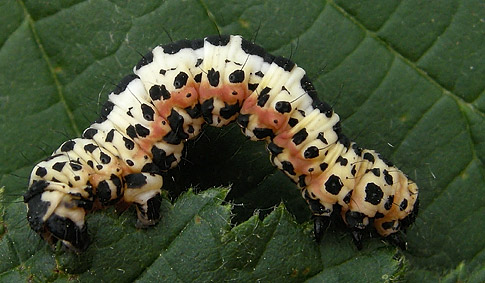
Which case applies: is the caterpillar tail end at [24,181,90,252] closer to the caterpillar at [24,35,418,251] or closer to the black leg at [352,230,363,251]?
the caterpillar at [24,35,418,251]

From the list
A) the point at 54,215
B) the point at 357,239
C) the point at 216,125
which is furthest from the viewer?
the point at 216,125

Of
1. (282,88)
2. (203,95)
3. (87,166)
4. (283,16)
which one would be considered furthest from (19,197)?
(283,16)

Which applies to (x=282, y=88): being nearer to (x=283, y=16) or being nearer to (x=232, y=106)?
(x=232, y=106)

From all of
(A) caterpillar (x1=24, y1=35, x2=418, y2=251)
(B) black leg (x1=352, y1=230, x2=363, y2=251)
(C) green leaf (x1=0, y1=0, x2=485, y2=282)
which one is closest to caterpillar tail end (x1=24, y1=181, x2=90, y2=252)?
(A) caterpillar (x1=24, y1=35, x2=418, y2=251)

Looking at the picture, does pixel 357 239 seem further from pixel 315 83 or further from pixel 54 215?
pixel 54 215

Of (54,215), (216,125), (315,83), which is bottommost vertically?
(54,215)

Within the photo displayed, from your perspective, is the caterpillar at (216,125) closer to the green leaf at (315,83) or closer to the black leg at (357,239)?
the black leg at (357,239)

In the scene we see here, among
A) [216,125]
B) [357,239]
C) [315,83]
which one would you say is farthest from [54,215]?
[315,83]
